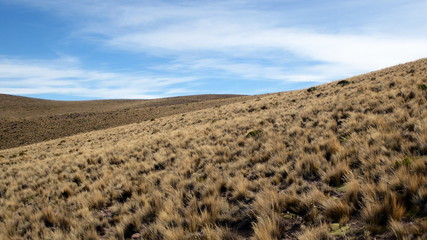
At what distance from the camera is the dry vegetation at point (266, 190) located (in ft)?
12.8

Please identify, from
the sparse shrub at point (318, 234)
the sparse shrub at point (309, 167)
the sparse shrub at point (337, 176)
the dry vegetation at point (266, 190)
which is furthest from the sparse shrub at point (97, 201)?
the sparse shrub at point (337, 176)

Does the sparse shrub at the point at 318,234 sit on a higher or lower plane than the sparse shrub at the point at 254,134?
lower

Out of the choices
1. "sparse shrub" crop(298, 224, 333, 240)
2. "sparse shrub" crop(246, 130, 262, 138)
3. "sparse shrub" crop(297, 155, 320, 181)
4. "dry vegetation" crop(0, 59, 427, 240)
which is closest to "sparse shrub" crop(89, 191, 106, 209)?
"dry vegetation" crop(0, 59, 427, 240)

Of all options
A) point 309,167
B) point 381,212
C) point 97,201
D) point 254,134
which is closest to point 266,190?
point 309,167

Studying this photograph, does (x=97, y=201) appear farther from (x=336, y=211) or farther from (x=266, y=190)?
(x=336, y=211)

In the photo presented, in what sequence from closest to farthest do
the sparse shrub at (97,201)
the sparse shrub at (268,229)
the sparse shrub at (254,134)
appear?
1. the sparse shrub at (268,229)
2. the sparse shrub at (97,201)
3. the sparse shrub at (254,134)

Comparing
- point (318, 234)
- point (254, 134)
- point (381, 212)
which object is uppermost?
point (254, 134)

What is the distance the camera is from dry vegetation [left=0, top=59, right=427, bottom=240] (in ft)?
12.8

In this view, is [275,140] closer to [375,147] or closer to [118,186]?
[375,147]

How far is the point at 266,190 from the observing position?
5383 mm

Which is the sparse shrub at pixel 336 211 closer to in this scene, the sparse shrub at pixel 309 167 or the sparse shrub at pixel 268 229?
the sparse shrub at pixel 268 229

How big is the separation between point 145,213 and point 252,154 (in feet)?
14.2

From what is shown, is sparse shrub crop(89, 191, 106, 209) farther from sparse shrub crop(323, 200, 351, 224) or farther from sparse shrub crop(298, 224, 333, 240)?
sparse shrub crop(323, 200, 351, 224)

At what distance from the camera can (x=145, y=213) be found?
228 inches
